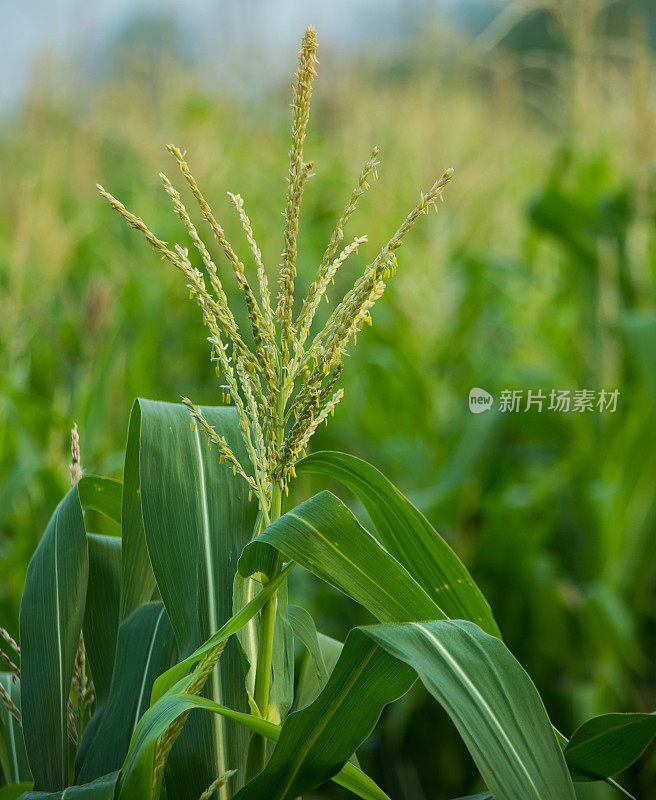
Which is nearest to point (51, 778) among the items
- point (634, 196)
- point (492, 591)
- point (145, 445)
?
point (145, 445)

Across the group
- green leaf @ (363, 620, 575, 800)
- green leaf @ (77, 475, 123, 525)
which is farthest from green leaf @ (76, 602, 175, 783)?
green leaf @ (363, 620, 575, 800)

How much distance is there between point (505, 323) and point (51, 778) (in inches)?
71.4

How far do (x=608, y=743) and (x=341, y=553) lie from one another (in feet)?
0.73

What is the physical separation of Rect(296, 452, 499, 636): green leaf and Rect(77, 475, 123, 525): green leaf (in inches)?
7.8

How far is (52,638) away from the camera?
605mm

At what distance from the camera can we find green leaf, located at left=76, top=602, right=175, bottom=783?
1.94ft

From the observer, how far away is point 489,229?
281 centimetres

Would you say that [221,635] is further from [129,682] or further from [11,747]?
[11,747]

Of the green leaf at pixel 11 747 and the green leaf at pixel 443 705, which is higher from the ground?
the green leaf at pixel 443 705

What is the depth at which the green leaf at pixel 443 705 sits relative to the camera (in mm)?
461

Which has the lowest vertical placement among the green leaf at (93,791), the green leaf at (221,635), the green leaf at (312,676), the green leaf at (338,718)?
the green leaf at (93,791)

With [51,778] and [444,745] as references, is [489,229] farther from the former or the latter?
[51,778]

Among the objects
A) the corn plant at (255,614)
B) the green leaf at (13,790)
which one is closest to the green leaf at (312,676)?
the corn plant at (255,614)

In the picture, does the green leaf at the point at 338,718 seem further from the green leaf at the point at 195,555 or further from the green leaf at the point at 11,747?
the green leaf at the point at 11,747
